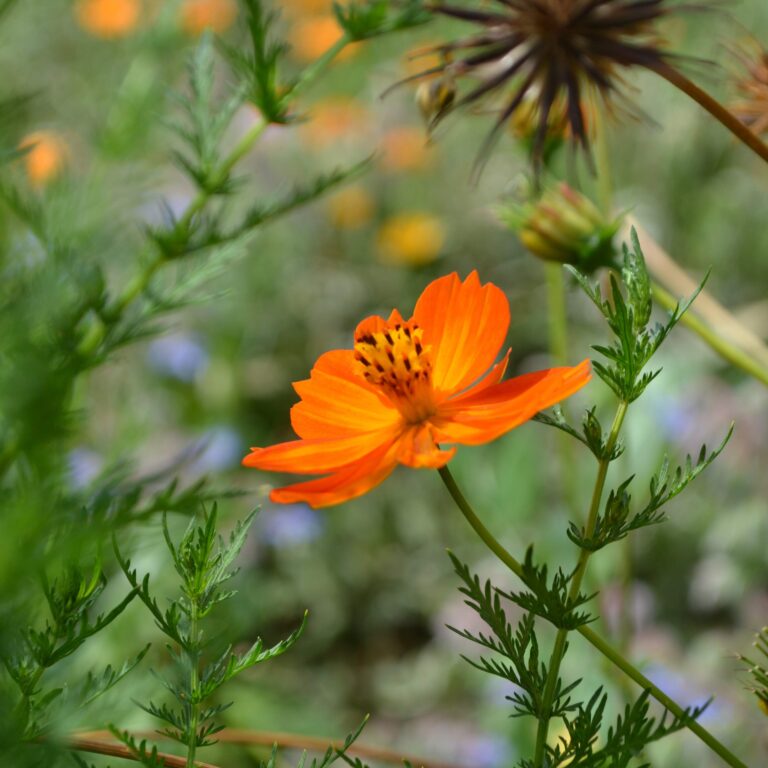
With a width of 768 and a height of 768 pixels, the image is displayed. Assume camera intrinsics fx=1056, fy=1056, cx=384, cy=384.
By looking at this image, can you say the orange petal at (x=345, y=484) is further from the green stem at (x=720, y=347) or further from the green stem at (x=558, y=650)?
the green stem at (x=720, y=347)

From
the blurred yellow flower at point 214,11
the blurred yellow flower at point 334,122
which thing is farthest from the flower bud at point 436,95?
the blurred yellow flower at point 334,122

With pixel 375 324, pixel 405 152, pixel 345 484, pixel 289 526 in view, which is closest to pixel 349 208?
pixel 405 152

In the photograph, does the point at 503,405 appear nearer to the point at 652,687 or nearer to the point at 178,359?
the point at 652,687

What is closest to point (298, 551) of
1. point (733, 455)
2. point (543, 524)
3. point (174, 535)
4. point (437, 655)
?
point (437, 655)

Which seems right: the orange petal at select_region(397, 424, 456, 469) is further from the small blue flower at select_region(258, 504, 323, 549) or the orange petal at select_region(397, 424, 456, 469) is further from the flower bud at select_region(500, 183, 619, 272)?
the small blue flower at select_region(258, 504, 323, 549)

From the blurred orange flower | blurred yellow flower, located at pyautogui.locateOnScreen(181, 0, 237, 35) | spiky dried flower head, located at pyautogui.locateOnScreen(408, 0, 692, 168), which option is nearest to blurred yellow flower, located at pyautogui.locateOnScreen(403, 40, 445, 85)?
spiky dried flower head, located at pyautogui.locateOnScreen(408, 0, 692, 168)

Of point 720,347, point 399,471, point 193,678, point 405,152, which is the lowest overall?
point 399,471
